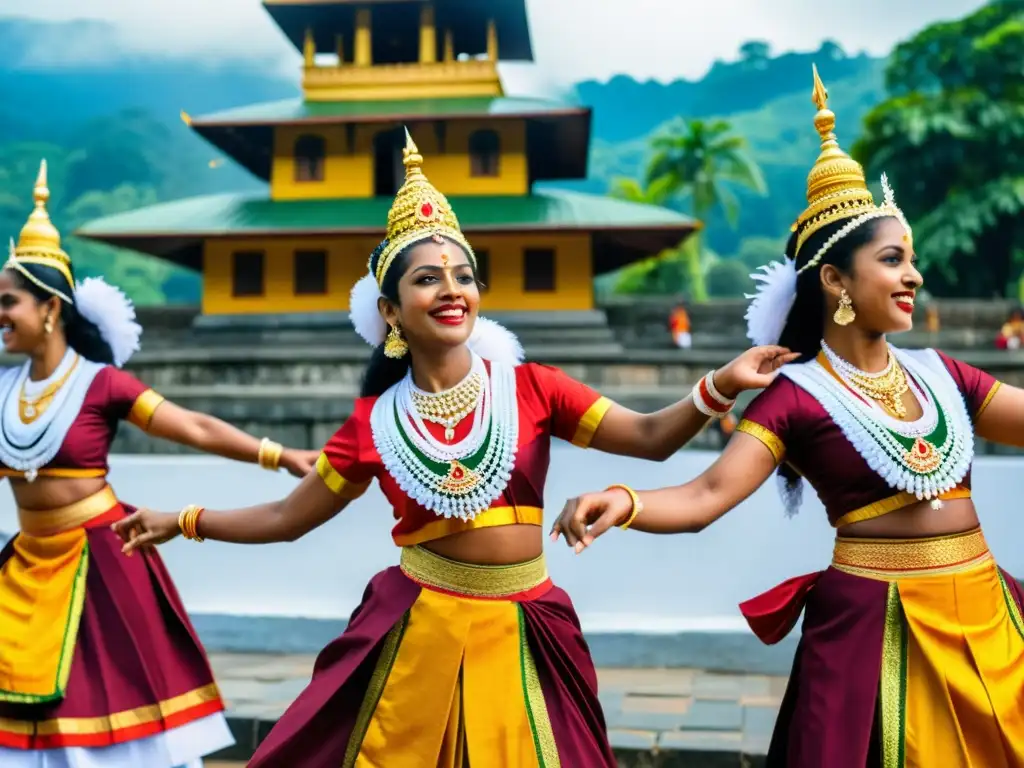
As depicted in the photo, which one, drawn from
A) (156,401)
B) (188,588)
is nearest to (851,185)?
(156,401)

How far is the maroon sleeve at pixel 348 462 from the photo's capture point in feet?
9.00

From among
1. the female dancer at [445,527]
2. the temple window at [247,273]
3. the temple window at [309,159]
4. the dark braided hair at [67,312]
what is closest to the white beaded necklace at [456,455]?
the female dancer at [445,527]

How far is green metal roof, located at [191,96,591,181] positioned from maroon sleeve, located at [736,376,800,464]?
1489 centimetres

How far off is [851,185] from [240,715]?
3.33 m

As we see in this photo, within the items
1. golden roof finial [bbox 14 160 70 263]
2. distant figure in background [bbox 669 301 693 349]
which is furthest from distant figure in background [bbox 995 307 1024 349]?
golden roof finial [bbox 14 160 70 263]

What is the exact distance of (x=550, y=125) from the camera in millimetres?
18141

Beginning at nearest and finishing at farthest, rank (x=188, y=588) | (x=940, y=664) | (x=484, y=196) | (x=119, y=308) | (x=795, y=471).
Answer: (x=940, y=664) → (x=795, y=471) → (x=119, y=308) → (x=188, y=588) → (x=484, y=196)

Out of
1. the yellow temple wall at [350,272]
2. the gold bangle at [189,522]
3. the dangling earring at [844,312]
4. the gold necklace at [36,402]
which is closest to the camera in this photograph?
the dangling earring at [844,312]

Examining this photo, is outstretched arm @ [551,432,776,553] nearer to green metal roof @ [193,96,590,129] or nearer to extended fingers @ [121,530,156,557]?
extended fingers @ [121,530,156,557]

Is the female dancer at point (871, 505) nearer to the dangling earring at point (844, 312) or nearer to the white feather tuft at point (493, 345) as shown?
the dangling earring at point (844, 312)

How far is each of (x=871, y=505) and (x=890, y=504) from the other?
1.7 inches

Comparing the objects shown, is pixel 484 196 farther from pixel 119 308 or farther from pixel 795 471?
pixel 795 471

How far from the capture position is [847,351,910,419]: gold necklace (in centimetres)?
256

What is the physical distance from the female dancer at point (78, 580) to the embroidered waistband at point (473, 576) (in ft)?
2.98
